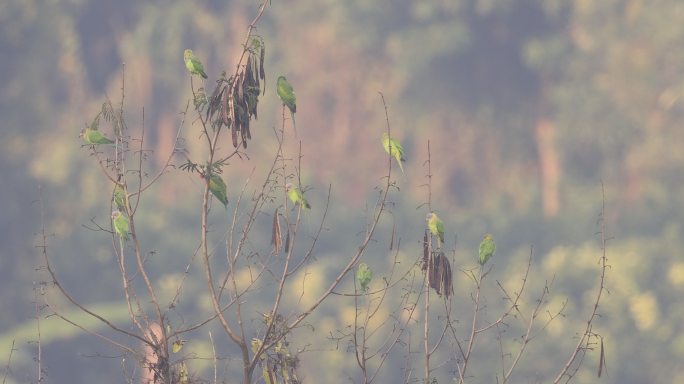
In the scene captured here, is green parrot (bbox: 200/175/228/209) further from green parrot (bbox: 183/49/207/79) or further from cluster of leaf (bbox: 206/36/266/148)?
green parrot (bbox: 183/49/207/79)

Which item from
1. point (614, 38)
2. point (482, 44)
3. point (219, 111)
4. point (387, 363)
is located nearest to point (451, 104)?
point (482, 44)

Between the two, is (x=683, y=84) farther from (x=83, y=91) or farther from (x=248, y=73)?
(x=248, y=73)

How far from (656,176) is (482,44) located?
3.72 meters

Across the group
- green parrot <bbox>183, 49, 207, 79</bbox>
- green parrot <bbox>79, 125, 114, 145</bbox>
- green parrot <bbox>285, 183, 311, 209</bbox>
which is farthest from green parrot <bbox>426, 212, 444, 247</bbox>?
green parrot <bbox>79, 125, 114, 145</bbox>

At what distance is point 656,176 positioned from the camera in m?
22.5

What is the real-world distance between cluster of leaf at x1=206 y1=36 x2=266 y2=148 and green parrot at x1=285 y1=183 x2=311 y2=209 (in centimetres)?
37

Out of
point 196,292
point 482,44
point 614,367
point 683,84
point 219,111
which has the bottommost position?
point 219,111

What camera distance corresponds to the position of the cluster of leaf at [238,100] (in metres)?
4.39

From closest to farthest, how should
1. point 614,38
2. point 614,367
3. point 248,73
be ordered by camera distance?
point 248,73 → point 614,367 → point 614,38

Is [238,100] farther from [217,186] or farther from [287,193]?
[287,193]

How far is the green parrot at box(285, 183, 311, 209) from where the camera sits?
472 cm

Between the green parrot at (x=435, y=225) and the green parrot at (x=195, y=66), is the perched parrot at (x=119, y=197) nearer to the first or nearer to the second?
the green parrot at (x=195, y=66)

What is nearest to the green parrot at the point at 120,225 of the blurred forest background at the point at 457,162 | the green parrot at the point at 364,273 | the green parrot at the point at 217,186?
the green parrot at the point at 217,186

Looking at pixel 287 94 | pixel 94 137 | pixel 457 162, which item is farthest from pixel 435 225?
pixel 457 162
